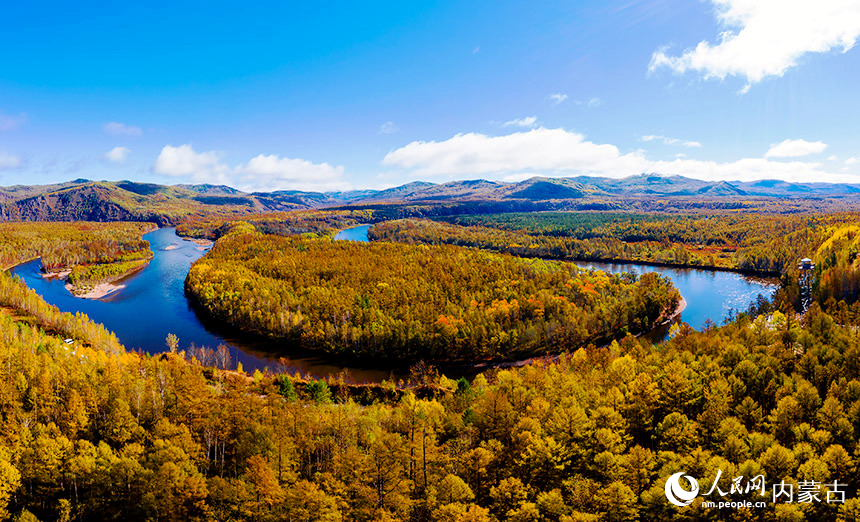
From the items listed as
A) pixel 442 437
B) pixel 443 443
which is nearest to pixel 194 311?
pixel 442 437

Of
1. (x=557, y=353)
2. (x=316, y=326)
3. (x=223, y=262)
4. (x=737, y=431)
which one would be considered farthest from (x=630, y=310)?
(x=223, y=262)

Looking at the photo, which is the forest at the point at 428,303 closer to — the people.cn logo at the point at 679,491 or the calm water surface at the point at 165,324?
the calm water surface at the point at 165,324

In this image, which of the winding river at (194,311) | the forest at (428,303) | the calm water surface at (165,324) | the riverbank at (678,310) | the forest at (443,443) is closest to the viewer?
the forest at (443,443)

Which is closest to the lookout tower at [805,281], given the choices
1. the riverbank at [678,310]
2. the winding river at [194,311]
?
the winding river at [194,311]

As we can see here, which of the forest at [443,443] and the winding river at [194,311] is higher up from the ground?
the forest at [443,443]

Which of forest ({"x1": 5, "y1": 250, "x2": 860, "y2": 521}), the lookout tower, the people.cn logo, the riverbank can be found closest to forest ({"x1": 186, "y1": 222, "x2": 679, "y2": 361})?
the riverbank

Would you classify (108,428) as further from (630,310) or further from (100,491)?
(630,310)
